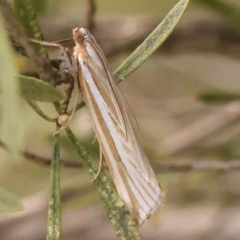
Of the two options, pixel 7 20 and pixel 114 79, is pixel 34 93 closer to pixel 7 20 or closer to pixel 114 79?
pixel 7 20

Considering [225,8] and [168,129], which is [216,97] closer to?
[225,8]

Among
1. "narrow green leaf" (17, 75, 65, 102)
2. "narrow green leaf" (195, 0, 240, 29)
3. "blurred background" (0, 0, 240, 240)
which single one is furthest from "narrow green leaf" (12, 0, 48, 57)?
"narrow green leaf" (195, 0, 240, 29)

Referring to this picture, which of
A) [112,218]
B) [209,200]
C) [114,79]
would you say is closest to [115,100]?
[114,79]

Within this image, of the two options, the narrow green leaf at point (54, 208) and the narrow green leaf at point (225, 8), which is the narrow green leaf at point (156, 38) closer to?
the narrow green leaf at point (54, 208)

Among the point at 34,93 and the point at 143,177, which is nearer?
the point at 34,93

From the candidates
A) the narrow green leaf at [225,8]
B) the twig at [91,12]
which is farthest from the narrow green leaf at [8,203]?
the narrow green leaf at [225,8]

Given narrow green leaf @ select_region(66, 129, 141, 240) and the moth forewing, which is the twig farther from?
narrow green leaf @ select_region(66, 129, 141, 240)

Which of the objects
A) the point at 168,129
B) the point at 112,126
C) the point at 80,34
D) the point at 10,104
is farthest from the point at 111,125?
the point at 168,129
